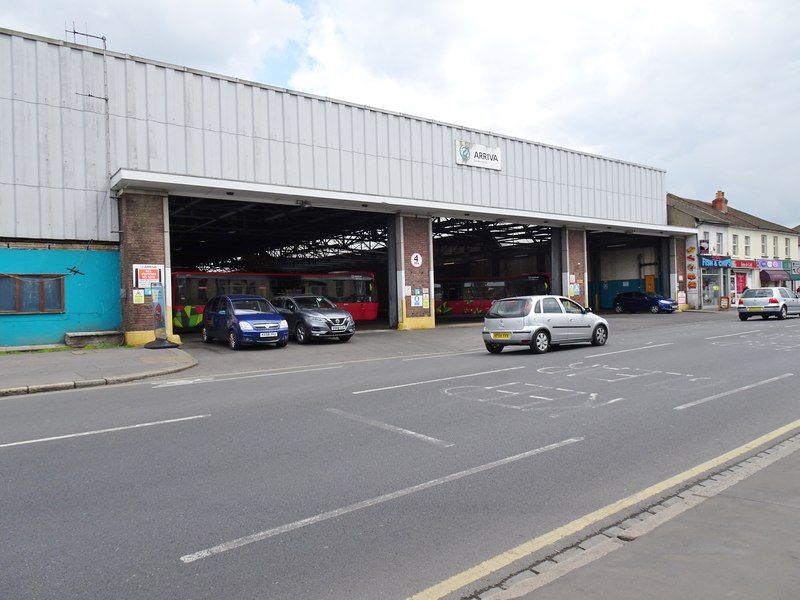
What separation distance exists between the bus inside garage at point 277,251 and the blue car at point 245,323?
5136 mm

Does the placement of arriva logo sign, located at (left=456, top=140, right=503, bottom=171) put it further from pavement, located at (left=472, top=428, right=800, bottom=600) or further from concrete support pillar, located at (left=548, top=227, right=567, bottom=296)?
pavement, located at (left=472, top=428, right=800, bottom=600)

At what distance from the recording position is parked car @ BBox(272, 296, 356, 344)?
1972cm

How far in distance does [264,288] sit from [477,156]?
1204cm

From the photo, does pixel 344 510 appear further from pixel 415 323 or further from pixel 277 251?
pixel 277 251

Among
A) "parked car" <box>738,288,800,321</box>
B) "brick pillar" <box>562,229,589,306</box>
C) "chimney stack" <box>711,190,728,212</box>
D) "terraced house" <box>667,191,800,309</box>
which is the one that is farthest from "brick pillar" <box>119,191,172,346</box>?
"chimney stack" <box>711,190,728,212</box>

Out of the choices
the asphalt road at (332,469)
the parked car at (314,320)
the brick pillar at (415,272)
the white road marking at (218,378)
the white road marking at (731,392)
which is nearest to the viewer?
the asphalt road at (332,469)

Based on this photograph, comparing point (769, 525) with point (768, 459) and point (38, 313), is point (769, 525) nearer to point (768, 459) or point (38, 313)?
point (768, 459)

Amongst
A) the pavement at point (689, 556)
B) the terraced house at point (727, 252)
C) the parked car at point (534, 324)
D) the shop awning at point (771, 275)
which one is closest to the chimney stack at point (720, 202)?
the terraced house at point (727, 252)

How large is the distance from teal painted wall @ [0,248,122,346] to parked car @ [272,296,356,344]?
18.0ft

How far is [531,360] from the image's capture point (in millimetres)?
14102

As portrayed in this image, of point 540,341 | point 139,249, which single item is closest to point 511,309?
point 540,341

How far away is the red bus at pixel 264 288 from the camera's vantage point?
26.6 meters

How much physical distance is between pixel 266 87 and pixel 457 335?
11.6m

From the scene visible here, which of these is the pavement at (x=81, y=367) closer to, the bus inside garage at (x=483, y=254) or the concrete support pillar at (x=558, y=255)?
the bus inside garage at (x=483, y=254)
